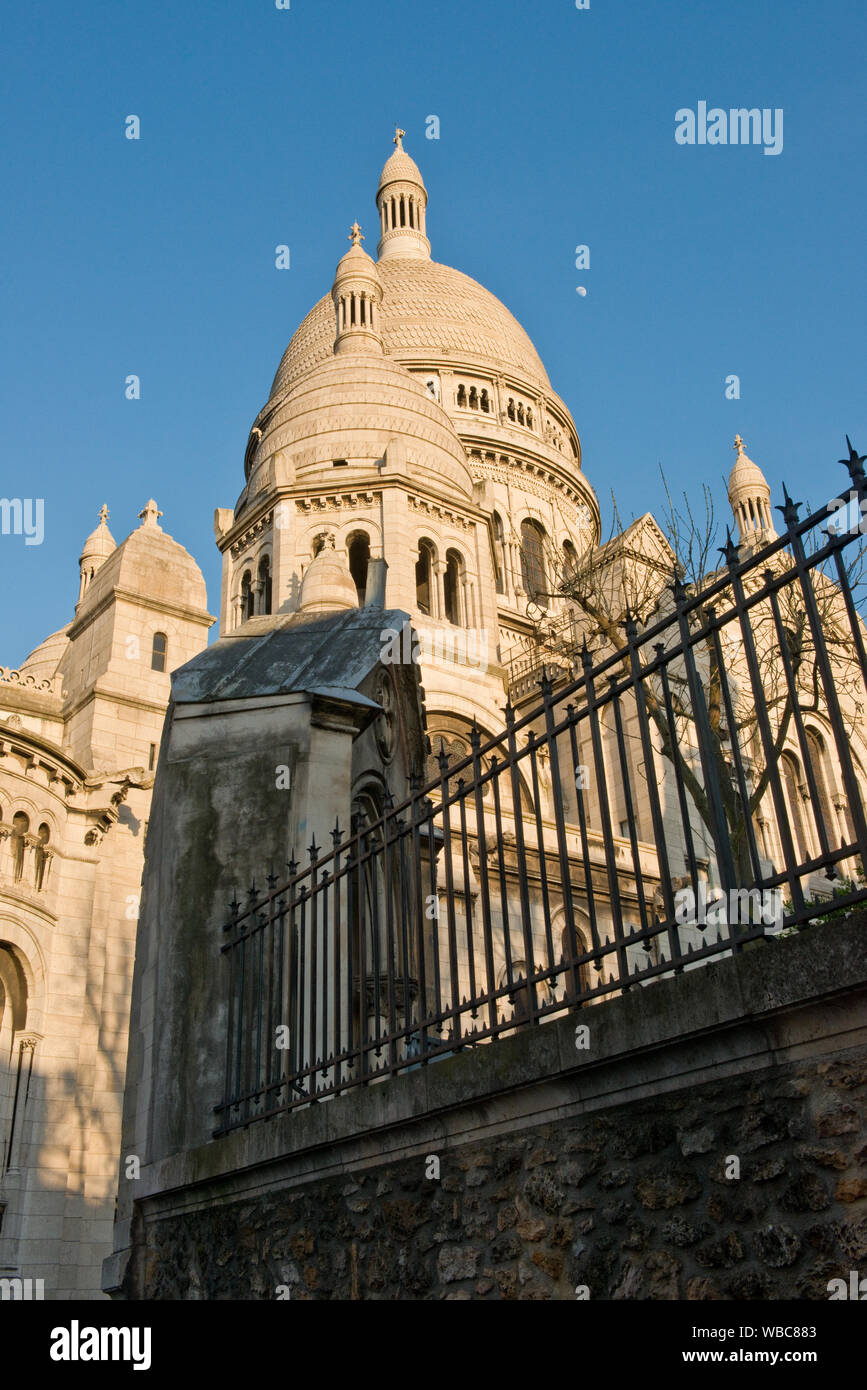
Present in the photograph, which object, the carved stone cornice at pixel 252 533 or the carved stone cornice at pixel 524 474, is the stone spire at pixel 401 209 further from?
the carved stone cornice at pixel 252 533

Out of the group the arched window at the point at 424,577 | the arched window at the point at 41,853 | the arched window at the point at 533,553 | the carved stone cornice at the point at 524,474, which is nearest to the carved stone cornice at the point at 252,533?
the arched window at the point at 424,577

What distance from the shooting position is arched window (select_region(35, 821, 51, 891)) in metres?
22.1

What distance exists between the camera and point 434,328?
59875 mm

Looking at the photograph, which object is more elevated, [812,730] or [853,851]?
[812,730]

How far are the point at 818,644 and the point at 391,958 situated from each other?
2.62m

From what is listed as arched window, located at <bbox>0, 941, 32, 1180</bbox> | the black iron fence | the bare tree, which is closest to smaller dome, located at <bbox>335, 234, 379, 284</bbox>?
the bare tree

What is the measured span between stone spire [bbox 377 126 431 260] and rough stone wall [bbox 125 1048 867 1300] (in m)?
69.6

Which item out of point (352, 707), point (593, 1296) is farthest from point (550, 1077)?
point (352, 707)

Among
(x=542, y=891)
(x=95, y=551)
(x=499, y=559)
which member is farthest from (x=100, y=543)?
(x=542, y=891)

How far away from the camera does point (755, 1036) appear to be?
378 cm

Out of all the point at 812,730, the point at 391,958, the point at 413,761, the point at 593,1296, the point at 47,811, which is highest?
the point at 812,730

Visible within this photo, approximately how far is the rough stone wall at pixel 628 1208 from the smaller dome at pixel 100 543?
115 ft

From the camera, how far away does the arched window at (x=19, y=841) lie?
71.2 feet

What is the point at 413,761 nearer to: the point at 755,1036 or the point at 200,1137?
the point at 200,1137
